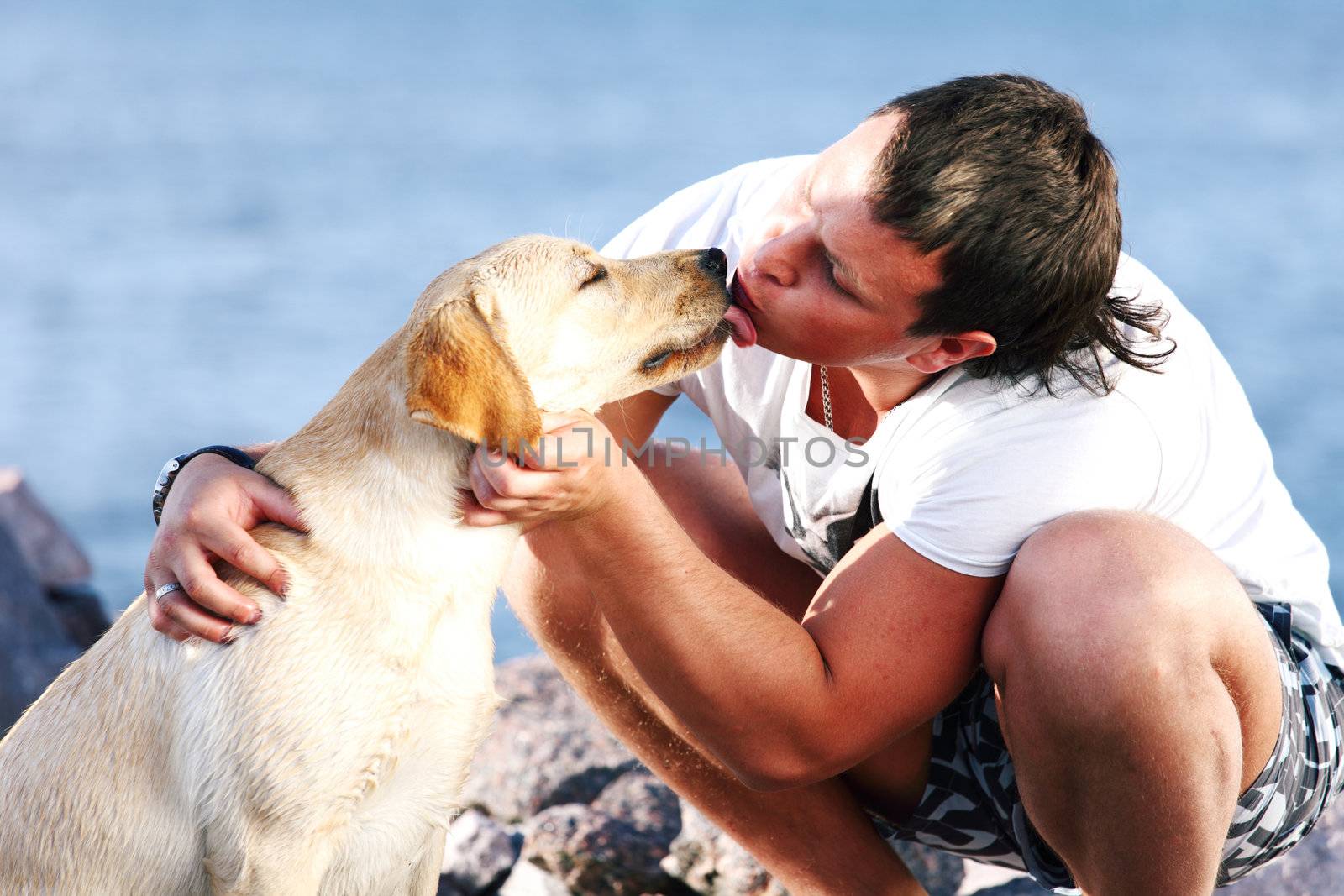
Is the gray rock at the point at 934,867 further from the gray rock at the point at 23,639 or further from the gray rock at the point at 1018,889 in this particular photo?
the gray rock at the point at 23,639

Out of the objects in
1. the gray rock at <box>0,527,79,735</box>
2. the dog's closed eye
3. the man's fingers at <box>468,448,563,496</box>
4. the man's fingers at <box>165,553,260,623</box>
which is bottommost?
the gray rock at <box>0,527,79,735</box>

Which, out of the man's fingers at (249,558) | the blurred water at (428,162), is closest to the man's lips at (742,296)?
the man's fingers at (249,558)

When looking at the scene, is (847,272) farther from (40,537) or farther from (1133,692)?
(40,537)

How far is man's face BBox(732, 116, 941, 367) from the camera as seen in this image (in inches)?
84.7

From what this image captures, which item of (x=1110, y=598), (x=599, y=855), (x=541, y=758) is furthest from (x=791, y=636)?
(x=541, y=758)

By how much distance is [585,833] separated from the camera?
9.51ft

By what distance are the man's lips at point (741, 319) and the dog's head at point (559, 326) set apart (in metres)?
0.03

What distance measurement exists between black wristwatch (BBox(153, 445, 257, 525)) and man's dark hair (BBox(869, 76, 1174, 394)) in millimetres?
1101

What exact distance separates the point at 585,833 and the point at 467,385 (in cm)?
146

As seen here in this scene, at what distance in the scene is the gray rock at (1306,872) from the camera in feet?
8.96

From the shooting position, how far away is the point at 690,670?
2186mm

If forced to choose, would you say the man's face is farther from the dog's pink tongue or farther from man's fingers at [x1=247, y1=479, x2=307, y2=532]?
man's fingers at [x1=247, y1=479, x2=307, y2=532]

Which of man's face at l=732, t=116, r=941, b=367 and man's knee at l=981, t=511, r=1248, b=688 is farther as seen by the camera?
man's face at l=732, t=116, r=941, b=367

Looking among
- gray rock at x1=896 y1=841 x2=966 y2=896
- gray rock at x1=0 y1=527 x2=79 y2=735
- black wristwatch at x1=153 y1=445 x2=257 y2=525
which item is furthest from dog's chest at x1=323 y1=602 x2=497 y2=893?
gray rock at x1=0 y1=527 x2=79 y2=735
